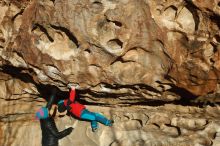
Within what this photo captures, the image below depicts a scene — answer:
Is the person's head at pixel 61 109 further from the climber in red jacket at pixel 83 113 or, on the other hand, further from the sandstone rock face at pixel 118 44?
the sandstone rock face at pixel 118 44

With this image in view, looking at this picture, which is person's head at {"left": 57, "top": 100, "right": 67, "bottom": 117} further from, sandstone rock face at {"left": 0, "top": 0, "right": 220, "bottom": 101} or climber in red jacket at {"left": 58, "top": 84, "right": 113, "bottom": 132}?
sandstone rock face at {"left": 0, "top": 0, "right": 220, "bottom": 101}

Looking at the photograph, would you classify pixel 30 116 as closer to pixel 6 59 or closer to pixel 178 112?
pixel 6 59

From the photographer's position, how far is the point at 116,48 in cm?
425

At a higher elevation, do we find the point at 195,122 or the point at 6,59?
the point at 6,59

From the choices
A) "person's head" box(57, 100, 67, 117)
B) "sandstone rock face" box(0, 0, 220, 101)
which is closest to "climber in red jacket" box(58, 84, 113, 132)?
"person's head" box(57, 100, 67, 117)

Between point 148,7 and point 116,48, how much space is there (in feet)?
1.92

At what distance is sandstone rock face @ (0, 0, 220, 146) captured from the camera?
4082mm

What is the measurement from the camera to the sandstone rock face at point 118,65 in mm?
4082

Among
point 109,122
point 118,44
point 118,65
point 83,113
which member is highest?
point 118,44

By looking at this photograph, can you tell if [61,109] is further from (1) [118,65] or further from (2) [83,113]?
(1) [118,65]

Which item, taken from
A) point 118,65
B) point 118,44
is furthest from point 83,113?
point 118,44

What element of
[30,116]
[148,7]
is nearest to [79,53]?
[148,7]

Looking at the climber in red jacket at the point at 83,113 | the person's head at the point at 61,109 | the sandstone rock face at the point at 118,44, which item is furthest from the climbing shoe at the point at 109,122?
the person's head at the point at 61,109

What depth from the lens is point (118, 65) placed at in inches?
175
